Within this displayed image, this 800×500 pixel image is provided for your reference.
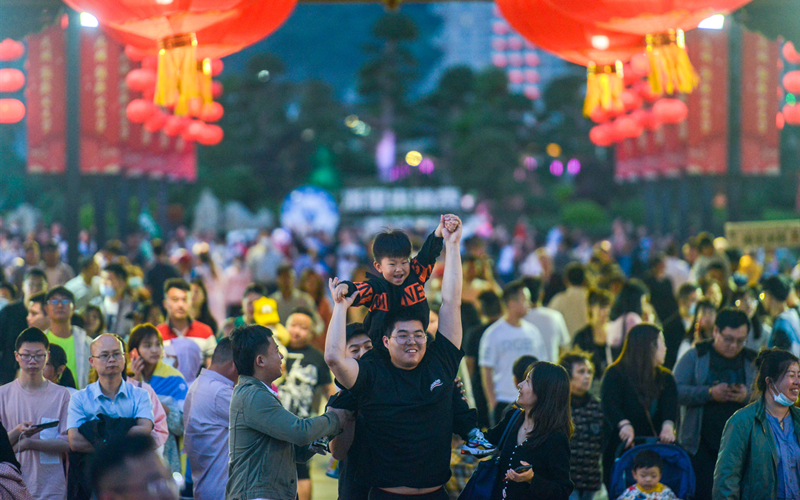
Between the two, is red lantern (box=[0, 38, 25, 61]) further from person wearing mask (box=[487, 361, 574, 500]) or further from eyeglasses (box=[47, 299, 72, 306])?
person wearing mask (box=[487, 361, 574, 500])

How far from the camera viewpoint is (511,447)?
3.64m

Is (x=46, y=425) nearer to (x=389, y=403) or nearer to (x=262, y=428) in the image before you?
(x=262, y=428)

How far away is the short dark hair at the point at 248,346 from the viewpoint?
353 centimetres

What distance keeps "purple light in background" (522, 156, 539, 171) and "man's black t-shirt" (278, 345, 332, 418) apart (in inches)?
1496

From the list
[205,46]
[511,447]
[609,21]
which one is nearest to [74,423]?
[511,447]

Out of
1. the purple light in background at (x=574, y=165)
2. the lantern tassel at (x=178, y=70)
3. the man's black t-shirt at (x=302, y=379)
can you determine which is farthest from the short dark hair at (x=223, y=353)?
the purple light in background at (x=574, y=165)

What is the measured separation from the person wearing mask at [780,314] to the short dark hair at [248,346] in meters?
3.48

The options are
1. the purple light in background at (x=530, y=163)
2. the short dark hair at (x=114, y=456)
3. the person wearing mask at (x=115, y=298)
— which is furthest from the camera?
the purple light in background at (x=530, y=163)

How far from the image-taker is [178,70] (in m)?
5.30

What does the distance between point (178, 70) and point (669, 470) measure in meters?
3.58

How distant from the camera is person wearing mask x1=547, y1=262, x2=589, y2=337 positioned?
25.5ft

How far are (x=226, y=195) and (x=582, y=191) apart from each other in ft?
52.4

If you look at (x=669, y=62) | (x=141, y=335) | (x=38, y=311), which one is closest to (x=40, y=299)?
(x=38, y=311)

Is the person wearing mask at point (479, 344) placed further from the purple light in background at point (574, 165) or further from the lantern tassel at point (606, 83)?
the purple light in background at point (574, 165)
